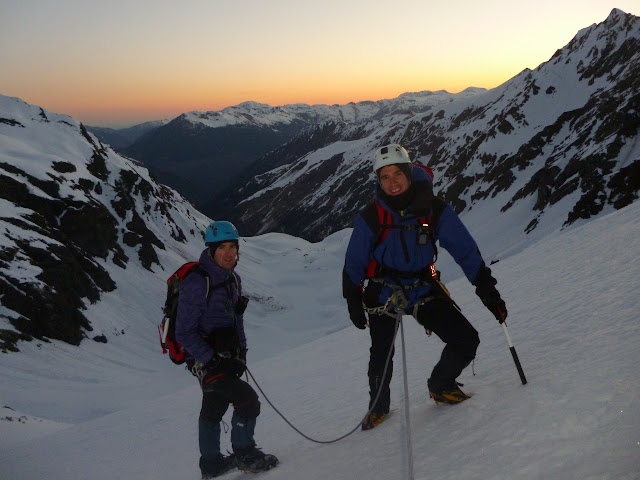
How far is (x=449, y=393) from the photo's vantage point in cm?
485

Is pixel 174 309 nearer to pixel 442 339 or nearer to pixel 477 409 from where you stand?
pixel 442 339

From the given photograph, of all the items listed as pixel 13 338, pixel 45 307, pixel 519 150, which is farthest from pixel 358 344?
pixel 519 150

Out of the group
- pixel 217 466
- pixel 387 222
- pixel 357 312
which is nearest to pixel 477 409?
pixel 357 312

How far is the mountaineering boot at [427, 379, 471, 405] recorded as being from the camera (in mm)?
4816

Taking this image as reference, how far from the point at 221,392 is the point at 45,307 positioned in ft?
90.0

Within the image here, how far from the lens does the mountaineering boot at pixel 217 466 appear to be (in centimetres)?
575

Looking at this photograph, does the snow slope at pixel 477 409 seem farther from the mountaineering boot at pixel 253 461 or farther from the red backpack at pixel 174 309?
the red backpack at pixel 174 309

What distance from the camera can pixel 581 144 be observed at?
52.2 metres

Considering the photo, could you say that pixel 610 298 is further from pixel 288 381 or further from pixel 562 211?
pixel 562 211

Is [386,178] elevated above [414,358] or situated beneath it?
elevated above

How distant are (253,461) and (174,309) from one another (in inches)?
85.4

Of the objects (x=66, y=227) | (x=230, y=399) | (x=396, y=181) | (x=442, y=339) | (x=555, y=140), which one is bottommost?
(x=230, y=399)

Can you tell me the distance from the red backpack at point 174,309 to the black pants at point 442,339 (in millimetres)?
2133

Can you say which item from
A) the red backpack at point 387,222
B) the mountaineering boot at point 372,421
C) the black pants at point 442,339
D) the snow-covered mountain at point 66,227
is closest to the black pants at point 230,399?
the mountaineering boot at point 372,421
